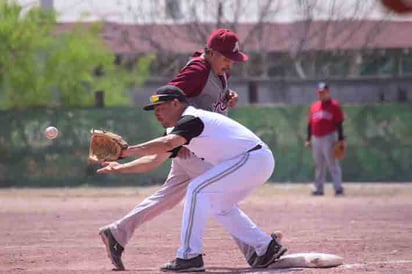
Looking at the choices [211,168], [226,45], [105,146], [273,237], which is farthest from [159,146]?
[273,237]

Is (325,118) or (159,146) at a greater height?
(159,146)

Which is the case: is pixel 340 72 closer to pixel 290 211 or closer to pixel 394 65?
pixel 394 65

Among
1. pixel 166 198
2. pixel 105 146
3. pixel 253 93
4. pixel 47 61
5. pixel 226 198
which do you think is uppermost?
pixel 105 146

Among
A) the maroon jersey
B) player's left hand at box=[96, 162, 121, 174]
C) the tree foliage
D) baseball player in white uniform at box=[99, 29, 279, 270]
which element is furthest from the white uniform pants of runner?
the tree foliage

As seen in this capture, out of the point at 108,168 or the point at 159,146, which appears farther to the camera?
the point at 108,168

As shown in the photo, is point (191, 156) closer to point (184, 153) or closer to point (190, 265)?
point (184, 153)

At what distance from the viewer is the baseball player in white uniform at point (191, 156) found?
29.8 feet

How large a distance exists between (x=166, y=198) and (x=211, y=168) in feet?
2.13

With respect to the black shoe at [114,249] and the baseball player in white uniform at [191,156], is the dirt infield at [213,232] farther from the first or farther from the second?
the baseball player in white uniform at [191,156]

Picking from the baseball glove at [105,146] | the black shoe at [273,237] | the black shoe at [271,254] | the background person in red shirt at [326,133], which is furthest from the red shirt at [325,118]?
the baseball glove at [105,146]

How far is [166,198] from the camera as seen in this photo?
9344 millimetres

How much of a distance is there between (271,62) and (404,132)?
51.2ft

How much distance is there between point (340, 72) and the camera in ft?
132

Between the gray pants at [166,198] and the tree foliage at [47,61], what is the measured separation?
20659 millimetres
